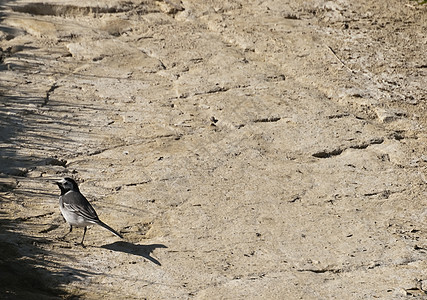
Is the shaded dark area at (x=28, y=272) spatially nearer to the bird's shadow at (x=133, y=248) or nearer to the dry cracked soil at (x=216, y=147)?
the dry cracked soil at (x=216, y=147)

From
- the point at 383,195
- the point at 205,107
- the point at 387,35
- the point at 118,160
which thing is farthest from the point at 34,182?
the point at 387,35

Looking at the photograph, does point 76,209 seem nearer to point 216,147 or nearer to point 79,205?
point 79,205

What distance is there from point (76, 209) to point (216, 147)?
1.76m

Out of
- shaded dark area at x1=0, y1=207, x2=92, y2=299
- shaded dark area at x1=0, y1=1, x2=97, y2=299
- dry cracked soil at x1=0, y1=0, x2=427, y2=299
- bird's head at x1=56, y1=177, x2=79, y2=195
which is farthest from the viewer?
bird's head at x1=56, y1=177, x2=79, y2=195

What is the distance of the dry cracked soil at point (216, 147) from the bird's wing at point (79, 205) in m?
0.25

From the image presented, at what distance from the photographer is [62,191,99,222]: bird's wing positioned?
5.38 metres

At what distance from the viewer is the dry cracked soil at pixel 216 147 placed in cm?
526

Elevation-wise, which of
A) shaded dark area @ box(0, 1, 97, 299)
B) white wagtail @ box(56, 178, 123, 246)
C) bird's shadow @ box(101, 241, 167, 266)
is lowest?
bird's shadow @ box(101, 241, 167, 266)

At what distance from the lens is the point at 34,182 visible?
20.1ft

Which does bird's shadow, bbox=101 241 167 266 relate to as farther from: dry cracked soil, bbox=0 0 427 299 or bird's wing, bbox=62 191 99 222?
bird's wing, bbox=62 191 99 222

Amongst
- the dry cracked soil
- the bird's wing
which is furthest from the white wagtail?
the dry cracked soil

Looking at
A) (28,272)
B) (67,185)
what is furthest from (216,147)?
(28,272)

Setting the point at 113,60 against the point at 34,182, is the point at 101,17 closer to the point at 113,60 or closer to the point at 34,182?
the point at 113,60

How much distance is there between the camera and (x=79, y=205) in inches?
214
